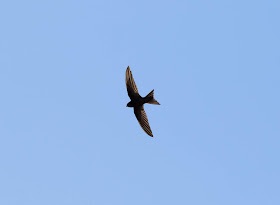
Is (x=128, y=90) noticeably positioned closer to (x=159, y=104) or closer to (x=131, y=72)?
(x=131, y=72)

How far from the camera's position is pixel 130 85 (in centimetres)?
2620

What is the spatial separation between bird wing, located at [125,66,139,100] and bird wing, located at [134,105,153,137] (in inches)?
42.4

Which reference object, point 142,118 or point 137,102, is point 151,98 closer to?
point 137,102

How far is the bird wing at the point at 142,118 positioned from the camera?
2659 centimetres

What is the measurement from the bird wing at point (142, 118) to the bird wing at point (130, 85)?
3.53ft

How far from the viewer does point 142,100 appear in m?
25.7

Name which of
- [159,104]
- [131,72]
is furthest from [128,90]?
[159,104]

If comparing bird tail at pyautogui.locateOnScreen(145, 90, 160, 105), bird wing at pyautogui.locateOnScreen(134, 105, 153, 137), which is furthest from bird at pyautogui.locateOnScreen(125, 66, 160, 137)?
bird tail at pyautogui.locateOnScreen(145, 90, 160, 105)

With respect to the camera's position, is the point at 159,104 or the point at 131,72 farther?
the point at 131,72

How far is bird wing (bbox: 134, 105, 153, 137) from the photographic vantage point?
26594mm

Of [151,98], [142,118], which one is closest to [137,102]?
[142,118]

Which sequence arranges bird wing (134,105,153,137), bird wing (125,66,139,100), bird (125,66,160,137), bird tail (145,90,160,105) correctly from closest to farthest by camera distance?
bird tail (145,90,160,105) < bird (125,66,160,137) < bird wing (125,66,139,100) < bird wing (134,105,153,137)

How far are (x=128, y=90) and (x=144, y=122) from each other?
2.45 metres

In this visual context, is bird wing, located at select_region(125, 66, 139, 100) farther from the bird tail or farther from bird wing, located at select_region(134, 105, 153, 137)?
the bird tail
